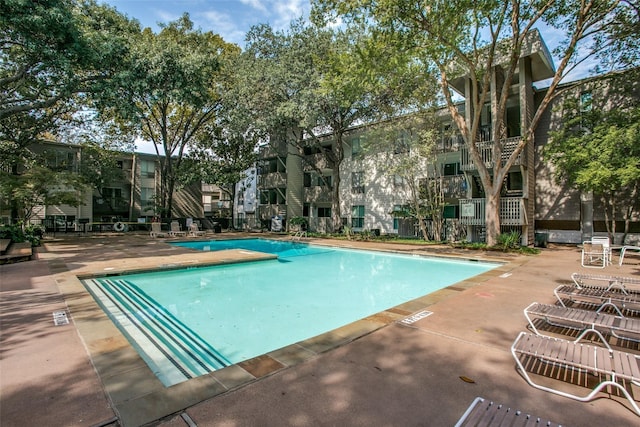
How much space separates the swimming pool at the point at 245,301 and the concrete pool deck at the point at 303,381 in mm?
784

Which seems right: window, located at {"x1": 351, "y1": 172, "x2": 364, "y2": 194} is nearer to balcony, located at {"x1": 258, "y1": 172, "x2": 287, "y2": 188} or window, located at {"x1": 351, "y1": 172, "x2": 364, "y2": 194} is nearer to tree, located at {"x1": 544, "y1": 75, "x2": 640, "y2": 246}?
balcony, located at {"x1": 258, "y1": 172, "x2": 287, "y2": 188}

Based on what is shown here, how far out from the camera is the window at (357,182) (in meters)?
23.8

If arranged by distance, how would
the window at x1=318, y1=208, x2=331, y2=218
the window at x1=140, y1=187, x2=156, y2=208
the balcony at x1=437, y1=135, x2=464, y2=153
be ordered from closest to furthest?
the balcony at x1=437, y1=135, x2=464, y2=153 → the window at x1=318, y1=208, x2=331, y2=218 → the window at x1=140, y1=187, x2=156, y2=208

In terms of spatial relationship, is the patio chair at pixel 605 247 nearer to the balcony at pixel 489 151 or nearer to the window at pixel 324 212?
the balcony at pixel 489 151

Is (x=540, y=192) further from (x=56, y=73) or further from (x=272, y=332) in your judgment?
(x=56, y=73)

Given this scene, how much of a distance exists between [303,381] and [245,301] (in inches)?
185

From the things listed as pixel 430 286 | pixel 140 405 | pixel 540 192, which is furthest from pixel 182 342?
pixel 540 192

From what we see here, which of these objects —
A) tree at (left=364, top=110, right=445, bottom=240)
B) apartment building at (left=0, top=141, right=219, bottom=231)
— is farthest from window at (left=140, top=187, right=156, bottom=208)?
tree at (left=364, top=110, right=445, bottom=240)

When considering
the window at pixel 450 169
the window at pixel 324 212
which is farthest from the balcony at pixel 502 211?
the window at pixel 324 212

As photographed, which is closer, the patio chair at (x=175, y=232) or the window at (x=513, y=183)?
the window at (x=513, y=183)

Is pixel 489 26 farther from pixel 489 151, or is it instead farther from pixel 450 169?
pixel 450 169

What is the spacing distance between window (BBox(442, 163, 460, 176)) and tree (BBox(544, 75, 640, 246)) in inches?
211

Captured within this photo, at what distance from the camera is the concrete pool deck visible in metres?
2.32

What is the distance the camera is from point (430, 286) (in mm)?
8719
